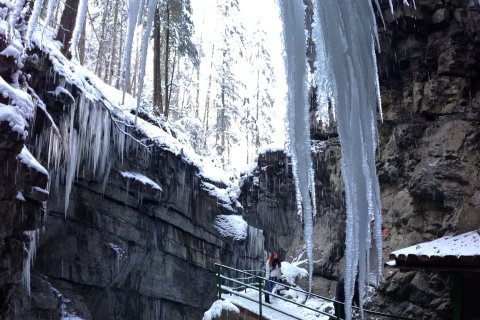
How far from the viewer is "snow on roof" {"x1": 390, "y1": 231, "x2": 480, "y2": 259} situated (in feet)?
21.0

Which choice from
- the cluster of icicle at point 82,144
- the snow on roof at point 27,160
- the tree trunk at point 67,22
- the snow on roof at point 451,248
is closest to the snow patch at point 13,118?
the snow on roof at point 27,160

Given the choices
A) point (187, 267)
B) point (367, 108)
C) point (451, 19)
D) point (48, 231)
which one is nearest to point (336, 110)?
point (367, 108)

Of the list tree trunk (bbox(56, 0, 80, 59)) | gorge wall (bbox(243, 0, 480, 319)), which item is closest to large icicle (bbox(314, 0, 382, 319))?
gorge wall (bbox(243, 0, 480, 319))

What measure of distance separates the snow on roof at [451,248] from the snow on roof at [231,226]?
11.9 meters

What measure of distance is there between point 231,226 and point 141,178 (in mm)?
5510

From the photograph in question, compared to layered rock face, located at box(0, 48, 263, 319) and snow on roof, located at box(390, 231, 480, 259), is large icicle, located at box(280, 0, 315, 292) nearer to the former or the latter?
snow on roof, located at box(390, 231, 480, 259)

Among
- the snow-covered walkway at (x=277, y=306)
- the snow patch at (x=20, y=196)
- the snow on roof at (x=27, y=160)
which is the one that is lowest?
the snow-covered walkway at (x=277, y=306)

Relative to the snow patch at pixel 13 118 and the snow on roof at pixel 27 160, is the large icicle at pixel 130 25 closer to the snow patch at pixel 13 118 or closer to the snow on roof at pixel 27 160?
the snow patch at pixel 13 118

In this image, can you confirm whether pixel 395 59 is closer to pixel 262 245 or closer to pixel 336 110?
pixel 262 245

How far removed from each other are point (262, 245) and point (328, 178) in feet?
19.6

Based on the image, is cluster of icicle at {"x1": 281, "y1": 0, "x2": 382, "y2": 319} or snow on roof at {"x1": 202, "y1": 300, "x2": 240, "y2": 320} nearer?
cluster of icicle at {"x1": 281, "y1": 0, "x2": 382, "y2": 319}

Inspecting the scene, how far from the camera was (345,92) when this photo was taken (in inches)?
Result: 67.2

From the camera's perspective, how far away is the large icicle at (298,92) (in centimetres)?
156

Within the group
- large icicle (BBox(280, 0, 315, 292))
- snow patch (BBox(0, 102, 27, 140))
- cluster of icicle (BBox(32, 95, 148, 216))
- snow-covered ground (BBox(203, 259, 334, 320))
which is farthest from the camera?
cluster of icicle (BBox(32, 95, 148, 216))
